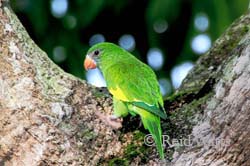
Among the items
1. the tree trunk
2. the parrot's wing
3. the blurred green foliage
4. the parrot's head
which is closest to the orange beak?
the parrot's head

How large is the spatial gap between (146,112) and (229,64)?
0.36 metres

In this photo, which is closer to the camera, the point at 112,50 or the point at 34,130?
the point at 34,130

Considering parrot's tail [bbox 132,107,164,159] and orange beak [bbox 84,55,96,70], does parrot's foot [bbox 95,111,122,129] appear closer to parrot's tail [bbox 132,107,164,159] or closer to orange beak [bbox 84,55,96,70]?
parrot's tail [bbox 132,107,164,159]

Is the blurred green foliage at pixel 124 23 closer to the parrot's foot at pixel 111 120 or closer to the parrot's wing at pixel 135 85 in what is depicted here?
the parrot's wing at pixel 135 85

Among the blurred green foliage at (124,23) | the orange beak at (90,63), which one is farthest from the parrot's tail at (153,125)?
the blurred green foliage at (124,23)

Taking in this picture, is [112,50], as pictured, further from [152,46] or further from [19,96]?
[152,46]

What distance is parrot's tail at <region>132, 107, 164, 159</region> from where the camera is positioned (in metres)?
2.46

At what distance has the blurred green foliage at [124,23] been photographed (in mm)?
4551

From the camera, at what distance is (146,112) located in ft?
8.66

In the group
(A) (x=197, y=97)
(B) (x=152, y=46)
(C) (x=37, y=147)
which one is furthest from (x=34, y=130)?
(B) (x=152, y=46)

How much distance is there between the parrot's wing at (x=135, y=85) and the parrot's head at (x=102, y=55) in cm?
13

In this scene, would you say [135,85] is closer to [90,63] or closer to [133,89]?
[133,89]

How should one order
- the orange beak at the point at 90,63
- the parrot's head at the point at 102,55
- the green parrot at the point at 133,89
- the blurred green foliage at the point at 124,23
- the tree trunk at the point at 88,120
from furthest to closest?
the blurred green foliage at the point at 124,23 → the orange beak at the point at 90,63 → the parrot's head at the point at 102,55 → the green parrot at the point at 133,89 → the tree trunk at the point at 88,120

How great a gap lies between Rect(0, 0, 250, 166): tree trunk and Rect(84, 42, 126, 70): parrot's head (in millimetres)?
430
